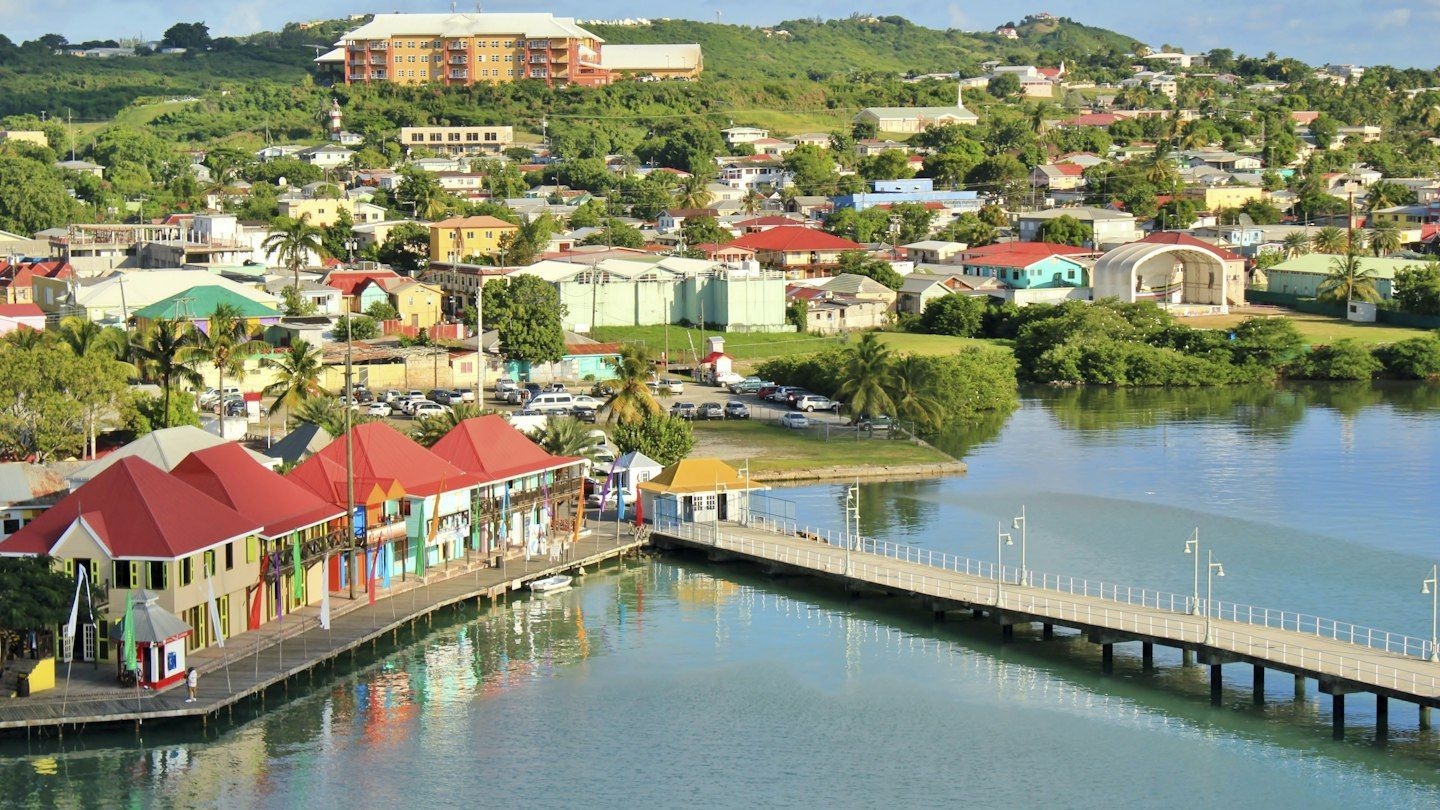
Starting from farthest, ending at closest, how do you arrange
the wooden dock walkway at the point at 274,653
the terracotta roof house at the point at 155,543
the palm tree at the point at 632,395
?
the palm tree at the point at 632,395, the terracotta roof house at the point at 155,543, the wooden dock walkway at the point at 274,653

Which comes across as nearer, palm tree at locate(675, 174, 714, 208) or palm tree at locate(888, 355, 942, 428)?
palm tree at locate(888, 355, 942, 428)

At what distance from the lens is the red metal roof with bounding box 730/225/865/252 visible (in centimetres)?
9900

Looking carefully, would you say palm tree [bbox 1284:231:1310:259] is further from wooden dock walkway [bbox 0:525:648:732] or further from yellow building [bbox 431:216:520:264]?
wooden dock walkway [bbox 0:525:648:732]

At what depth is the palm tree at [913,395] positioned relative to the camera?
209 ft

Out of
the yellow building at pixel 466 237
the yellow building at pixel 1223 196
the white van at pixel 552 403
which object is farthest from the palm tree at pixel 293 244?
the yellow building at pixel 1223 196

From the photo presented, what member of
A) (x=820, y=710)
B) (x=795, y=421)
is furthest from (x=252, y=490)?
(x=795, y=421)

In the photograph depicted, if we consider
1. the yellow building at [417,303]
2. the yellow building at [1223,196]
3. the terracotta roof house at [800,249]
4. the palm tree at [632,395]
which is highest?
the yellow building at [1223,196]

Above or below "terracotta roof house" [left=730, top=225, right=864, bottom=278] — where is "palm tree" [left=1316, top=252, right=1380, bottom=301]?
below

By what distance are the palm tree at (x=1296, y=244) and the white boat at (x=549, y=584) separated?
6641 centimetres

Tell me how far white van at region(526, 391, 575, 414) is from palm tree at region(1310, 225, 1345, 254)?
51918 mm

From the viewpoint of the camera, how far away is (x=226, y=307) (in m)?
65.8

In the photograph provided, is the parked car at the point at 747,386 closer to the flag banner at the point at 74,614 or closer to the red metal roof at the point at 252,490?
the red metal roof at the point at 252,490

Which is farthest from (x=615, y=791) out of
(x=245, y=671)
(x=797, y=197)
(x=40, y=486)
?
(x=797, y=197)

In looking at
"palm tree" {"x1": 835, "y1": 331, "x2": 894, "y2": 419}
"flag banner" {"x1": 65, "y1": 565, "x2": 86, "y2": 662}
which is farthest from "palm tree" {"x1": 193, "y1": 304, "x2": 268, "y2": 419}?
"flag banner" {"x1": 65, "y1": 565, "x2": 86, "y2": 662}
